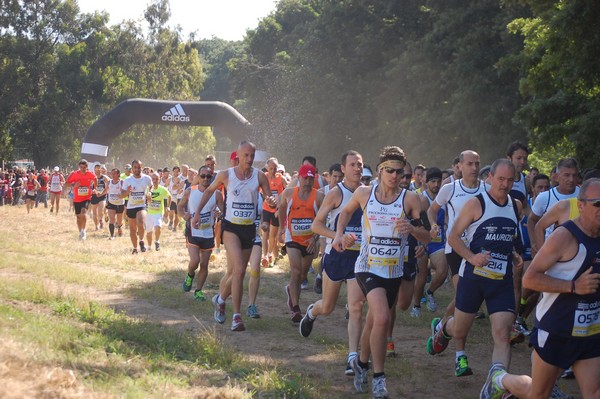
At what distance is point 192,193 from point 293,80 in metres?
36.1

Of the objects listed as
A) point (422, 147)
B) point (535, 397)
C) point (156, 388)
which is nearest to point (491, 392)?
point (535, 397)

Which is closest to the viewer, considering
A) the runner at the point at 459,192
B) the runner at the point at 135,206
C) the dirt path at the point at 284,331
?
the dirt path at the point at 284,331

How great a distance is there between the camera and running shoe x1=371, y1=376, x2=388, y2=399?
6.96 m

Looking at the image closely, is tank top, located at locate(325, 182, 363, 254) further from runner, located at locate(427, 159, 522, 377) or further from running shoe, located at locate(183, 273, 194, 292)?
running shoe, located at locate(183, 273, 194, 292)

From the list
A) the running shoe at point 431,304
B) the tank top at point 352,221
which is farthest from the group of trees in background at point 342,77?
the tank top at point 352,221

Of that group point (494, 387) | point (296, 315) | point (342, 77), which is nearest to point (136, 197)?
point (296, 315)

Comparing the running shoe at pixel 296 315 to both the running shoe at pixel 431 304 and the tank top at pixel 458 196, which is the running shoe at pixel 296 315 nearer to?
the running shoe at pixel 431 304

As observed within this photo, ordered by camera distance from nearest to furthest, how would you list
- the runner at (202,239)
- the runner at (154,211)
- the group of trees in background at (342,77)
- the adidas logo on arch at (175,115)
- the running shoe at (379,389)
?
the running shoe at (379,389) → the runner at (202,239) → the group of trees in background at (342,77) → the runner at (154,211) → the adidas logo on arch at (175,115)

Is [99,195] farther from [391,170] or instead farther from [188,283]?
[391,170]

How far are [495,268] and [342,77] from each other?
1551 inches

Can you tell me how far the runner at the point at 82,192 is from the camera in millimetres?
21531

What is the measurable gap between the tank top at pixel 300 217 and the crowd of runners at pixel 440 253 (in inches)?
0.6

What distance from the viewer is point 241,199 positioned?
10383mm

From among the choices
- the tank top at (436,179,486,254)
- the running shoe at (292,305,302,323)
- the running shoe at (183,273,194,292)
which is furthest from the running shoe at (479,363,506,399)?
the running shoe at (183,273,194,292)
